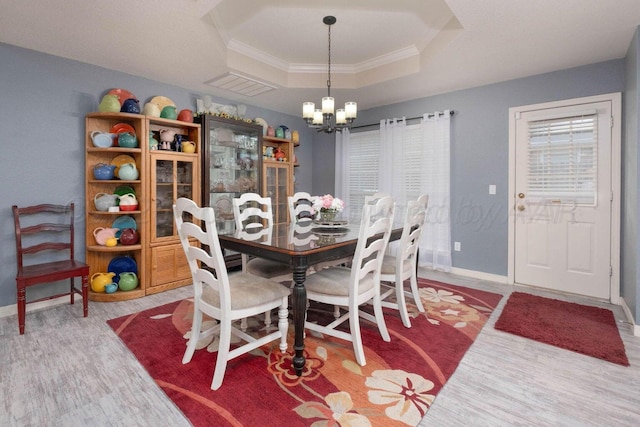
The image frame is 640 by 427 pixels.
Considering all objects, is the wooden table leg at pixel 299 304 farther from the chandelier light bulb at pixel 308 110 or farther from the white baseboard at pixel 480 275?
the white baseboard at pixel 480 275

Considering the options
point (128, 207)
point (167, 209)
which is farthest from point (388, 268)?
point (128, 207)

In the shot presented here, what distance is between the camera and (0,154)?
269cm

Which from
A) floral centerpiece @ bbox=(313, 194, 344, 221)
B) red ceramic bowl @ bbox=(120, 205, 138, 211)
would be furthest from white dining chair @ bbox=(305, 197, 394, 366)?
red ceramic bowl @ bbox=(120, 205, 138, 211)

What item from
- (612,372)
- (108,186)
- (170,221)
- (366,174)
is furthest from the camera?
(366,174)

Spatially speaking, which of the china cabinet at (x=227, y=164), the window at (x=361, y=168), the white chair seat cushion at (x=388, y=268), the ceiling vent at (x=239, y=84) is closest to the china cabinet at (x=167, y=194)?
the china cabinet at (x=227, y=164)

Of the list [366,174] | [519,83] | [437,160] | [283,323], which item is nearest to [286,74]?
[366,174]

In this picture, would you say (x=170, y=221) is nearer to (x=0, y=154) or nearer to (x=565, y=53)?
(x=0, y=154)

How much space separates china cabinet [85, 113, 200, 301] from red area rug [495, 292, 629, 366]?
3.25 meters

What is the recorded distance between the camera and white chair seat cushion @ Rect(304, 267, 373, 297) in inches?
79.6

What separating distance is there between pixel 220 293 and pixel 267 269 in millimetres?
766

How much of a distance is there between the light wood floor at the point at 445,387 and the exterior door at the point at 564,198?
3.43 ft

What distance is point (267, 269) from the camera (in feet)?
8.06

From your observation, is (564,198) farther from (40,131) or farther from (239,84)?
(40,131)

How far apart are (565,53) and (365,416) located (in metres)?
3.48
